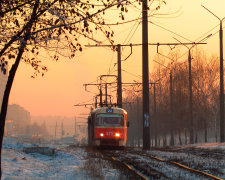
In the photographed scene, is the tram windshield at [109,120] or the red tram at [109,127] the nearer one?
the red tram at [109,127]

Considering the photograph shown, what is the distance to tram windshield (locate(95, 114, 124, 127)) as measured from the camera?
28.8 meters

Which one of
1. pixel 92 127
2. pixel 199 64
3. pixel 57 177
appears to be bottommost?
pixel 57 177

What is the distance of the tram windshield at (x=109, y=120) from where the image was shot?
28.8 metres

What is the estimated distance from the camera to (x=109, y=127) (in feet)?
94.4

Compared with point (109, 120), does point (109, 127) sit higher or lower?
lower

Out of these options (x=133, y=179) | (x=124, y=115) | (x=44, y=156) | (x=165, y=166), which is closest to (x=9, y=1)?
(x=133, y=179)

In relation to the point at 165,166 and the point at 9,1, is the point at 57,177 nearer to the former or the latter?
the point at 165,166

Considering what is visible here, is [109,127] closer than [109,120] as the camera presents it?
Yes

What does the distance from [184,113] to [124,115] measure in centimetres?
3356

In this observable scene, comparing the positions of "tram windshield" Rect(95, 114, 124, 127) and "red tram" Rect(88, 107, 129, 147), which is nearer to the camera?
"red tram" Rect(88, 107, 129, 147)

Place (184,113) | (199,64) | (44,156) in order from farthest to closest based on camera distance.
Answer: (199,64), (184,113), (44,156)

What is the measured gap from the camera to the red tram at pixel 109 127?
28.7 meters

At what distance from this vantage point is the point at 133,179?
449 inches

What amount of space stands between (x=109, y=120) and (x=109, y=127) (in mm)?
455
